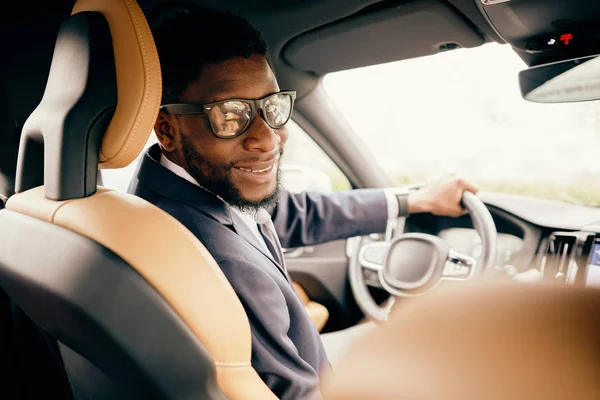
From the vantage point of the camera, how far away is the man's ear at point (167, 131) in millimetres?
1574

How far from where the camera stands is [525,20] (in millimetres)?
1489

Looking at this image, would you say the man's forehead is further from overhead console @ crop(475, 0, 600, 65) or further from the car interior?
overhead console @ crop(475, 0, 600, 65)

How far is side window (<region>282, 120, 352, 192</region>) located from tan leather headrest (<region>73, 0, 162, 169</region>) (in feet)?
5.45

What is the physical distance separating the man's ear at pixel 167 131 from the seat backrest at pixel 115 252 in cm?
48

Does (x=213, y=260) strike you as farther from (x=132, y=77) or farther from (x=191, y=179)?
(x=191, y=179)

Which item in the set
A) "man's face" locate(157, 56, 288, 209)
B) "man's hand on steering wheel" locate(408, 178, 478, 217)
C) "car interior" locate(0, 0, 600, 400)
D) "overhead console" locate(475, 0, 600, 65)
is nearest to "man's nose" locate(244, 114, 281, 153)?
"man's face" locate(157, 56, 288, 209)

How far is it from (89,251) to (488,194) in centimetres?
194

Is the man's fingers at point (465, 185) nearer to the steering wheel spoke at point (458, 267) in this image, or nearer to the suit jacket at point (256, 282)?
the steering wheel spoke at point (458, 267)

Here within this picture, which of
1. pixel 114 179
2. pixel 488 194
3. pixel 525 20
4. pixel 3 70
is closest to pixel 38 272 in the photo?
pixel 3 70

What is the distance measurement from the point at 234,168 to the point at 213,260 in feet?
1.83

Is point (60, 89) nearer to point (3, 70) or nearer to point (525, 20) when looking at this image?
point (3, 70)

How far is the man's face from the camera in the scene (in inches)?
60.0

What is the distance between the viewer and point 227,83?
5.00 ft

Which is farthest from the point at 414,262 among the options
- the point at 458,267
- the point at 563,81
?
the point at 563,81
